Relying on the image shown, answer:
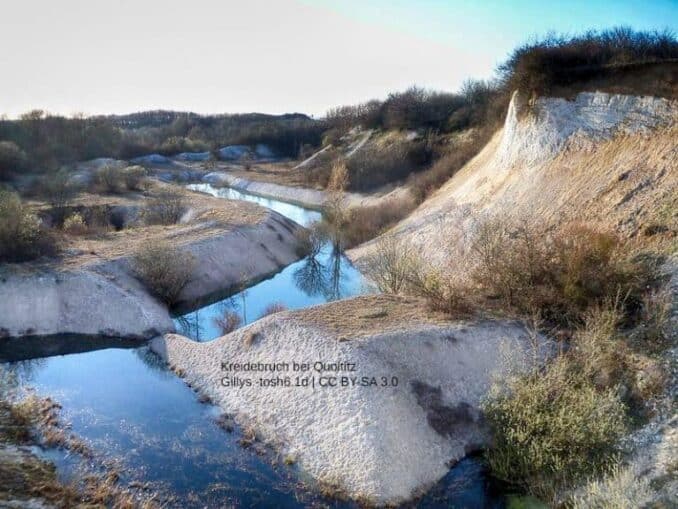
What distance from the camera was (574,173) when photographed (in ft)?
72.4

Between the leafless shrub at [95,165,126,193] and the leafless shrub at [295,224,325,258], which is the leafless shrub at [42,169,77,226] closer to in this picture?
the leafless shrub at [95,165,126,193]

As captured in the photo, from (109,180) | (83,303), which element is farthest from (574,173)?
(109,180)

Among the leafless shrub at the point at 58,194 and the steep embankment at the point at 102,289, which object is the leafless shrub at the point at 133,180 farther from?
the steep embankment at the point at 102,289

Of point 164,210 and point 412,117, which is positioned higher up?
point 412,117

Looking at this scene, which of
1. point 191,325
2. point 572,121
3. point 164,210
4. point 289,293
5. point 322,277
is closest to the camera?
point 191,325

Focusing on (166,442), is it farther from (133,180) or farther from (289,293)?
(133,180)

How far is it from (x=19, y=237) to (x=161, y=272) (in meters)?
5.90

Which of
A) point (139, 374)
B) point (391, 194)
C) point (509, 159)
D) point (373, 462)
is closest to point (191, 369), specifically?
point (139, 374)

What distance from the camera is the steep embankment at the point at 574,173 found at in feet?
60.7

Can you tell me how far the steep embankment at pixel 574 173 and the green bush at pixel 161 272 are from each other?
10768mm

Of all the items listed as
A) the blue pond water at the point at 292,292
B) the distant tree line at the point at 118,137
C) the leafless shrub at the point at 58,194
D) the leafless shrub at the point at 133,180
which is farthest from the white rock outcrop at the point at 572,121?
the distant tree line at the point at 118,137

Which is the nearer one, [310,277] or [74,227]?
[310,277]

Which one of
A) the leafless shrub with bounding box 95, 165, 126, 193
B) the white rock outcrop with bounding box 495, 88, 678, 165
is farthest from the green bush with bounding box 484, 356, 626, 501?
the leafless shrub with bounding box 95, 165, 126, 193

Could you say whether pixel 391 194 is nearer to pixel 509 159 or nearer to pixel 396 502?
pixel 509 159
